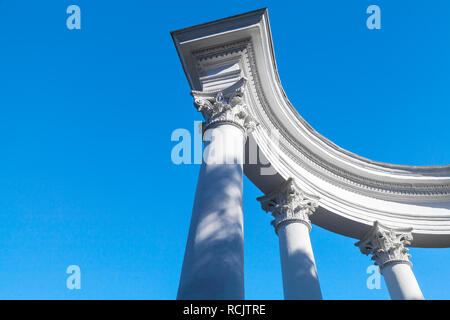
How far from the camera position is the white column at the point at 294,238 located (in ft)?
83.3

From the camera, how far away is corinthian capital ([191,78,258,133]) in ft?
76.7

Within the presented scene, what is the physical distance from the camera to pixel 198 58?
28266mm

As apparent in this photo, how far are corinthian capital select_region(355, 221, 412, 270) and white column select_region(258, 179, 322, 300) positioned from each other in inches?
389

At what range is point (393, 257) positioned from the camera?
35062 mm

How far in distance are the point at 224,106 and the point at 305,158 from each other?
18363mm

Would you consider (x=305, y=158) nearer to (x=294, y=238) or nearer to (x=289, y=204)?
(x=289, y=204)

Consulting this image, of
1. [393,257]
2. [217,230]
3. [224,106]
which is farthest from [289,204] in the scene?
[217,230]

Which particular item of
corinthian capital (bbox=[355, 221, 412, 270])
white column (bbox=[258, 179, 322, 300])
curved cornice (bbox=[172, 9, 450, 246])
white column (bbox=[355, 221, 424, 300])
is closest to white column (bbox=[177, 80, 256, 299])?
curved cornice (bbox=[172, 9, 450, 246])

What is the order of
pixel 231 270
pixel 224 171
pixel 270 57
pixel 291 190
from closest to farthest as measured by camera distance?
pixel 231 270, pixel 224 171, pixel 270 57, pixel 291 190

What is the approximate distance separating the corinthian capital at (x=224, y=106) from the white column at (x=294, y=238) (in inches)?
402
